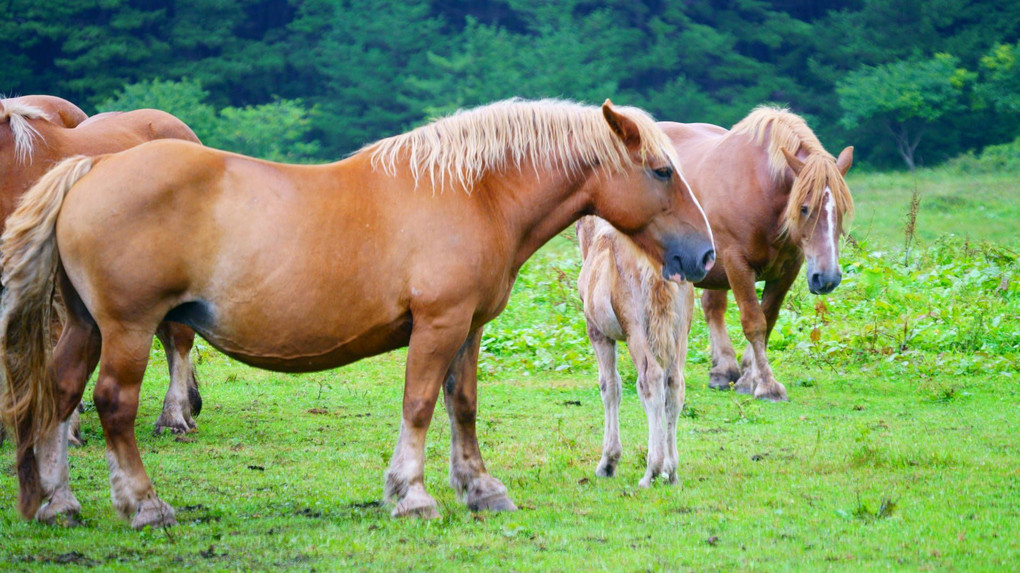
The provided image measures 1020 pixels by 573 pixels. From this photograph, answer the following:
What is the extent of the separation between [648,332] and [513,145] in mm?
1391

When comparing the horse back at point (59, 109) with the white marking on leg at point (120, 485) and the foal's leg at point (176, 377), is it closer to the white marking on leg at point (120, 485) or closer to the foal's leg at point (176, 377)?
the foal's leg at point (176, 377)

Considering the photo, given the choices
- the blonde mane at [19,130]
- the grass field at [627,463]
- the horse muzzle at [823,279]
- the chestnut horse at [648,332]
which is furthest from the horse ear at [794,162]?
the blonde mane at [19,130]

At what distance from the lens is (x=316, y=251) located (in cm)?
490

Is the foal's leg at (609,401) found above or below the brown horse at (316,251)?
below

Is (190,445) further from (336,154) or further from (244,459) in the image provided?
(336,154)

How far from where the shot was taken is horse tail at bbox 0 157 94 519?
4.75 m

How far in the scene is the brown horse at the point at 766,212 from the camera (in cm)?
803

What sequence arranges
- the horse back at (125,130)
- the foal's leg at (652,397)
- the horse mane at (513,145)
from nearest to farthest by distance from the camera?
1. the horse mane at (513,145)
2. the foal's leg at (652,397)
3. the horse back at (125,130)

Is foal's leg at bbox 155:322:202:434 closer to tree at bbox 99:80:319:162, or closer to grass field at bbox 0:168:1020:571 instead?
grass field at bbox 0:168:1020:571

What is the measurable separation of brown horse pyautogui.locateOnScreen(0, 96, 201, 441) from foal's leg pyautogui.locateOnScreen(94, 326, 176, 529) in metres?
2.10

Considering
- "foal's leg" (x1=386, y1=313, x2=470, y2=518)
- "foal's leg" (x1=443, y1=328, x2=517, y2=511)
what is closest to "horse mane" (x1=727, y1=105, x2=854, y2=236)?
"foal's leg" (x1=443, y1=328, x2=517, y2=511)

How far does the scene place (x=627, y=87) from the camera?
3591 cm

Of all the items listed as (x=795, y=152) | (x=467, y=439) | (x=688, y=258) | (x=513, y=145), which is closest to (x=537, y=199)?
(x=513, y=145)

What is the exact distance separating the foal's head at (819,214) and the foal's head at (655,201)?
3071mm
